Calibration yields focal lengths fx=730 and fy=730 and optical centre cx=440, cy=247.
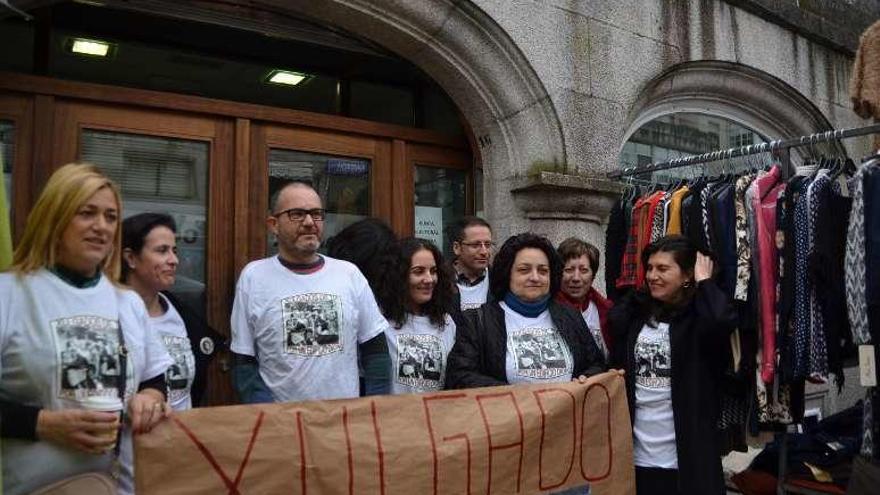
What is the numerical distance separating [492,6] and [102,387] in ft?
11.1

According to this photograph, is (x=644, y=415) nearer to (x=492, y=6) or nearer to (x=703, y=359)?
(x=703, y=359)

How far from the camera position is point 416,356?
10.5 ft

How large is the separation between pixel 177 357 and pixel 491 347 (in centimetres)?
130

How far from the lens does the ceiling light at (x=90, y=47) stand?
3.90 m

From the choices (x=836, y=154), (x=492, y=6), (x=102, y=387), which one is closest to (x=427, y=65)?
(x=492, y=6)

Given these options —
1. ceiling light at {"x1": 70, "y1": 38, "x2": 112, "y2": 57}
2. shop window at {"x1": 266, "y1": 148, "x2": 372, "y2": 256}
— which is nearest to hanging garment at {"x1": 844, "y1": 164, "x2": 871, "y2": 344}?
shop window at {"x1": 266, "y1": 148, "x2": 372, "y2": 256}

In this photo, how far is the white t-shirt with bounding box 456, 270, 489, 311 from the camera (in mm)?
3754

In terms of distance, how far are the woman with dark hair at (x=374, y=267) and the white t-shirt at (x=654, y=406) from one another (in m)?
1.17

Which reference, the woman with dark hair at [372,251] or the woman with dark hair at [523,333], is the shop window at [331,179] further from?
the woman with dark hair at [523,333]

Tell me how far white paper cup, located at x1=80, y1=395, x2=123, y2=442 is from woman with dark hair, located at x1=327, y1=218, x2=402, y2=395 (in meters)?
1.04

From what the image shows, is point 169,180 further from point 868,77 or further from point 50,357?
point 868,77

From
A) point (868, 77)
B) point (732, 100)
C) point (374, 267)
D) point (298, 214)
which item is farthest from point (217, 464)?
point (732, 100)

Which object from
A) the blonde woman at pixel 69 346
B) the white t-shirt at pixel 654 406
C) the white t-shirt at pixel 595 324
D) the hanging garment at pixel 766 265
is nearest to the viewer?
the blonde woman at pixel 69 346

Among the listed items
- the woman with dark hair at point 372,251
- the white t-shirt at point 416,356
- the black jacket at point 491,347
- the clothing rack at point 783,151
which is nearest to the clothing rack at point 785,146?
the clothing rack at point 783,151
